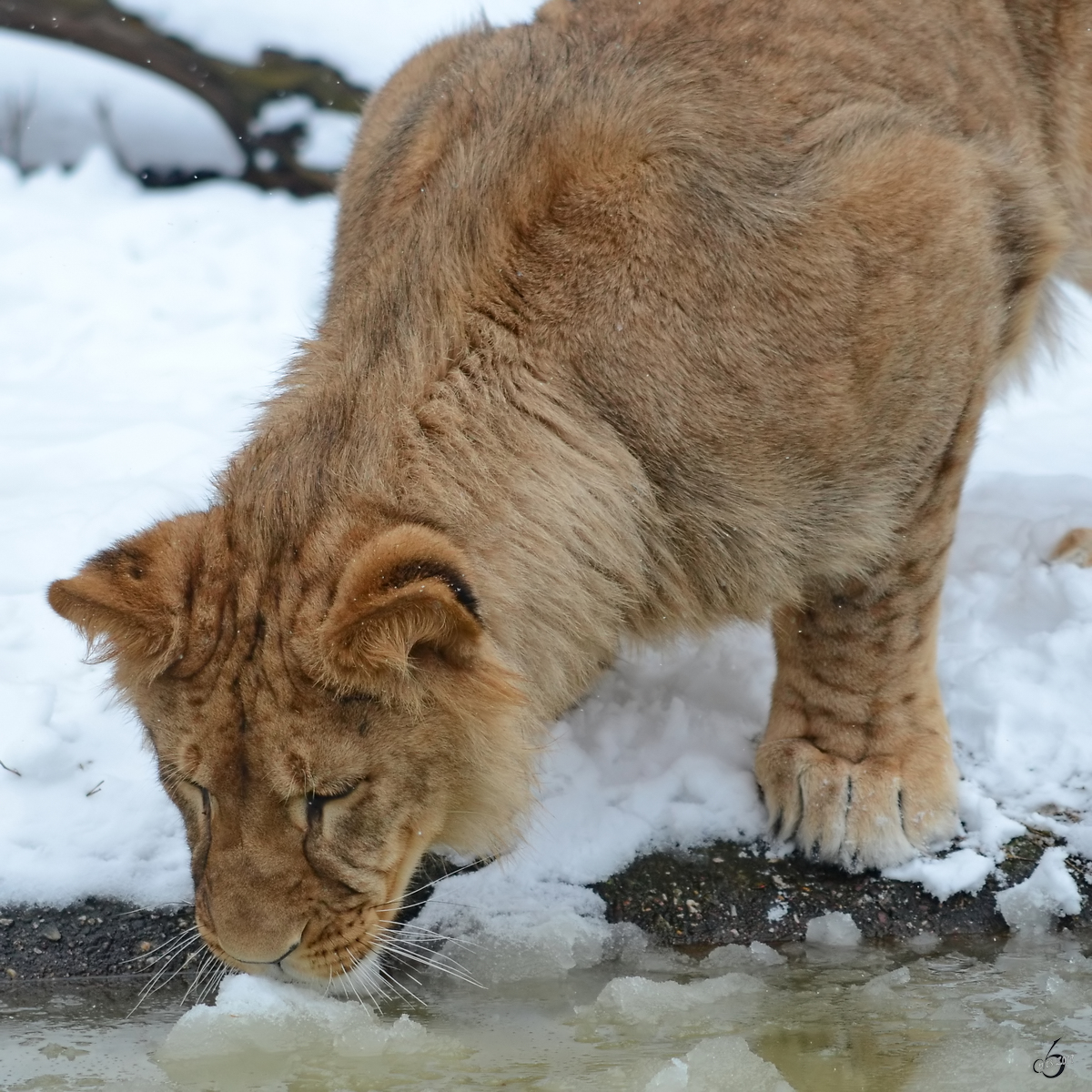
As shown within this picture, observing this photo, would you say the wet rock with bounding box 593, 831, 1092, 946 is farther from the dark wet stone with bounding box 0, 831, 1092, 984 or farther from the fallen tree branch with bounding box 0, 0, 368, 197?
the fallen tree branch with bounding box 0, 0, 368, 197

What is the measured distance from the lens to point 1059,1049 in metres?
2.82

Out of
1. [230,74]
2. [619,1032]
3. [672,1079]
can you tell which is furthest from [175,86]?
[672,1079]

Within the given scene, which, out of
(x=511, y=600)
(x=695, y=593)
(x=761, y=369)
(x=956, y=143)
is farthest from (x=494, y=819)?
(x=956, y=143)

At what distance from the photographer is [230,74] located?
8.56 metres

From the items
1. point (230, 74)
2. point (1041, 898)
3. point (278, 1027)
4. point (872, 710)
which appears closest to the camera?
point (278, 1027)

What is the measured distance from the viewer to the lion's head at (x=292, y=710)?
2.69m

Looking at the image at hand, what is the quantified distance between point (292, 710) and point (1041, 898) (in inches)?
74.0

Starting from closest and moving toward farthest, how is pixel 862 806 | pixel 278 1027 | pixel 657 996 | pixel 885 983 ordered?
1. pixel 278 1027
2. pixel 657 996
3. pixel 885 983
4. pixel 862 806

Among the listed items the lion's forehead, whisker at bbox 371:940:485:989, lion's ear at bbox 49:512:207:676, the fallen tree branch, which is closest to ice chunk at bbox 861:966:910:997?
whisker at bbox 371:940:485:989

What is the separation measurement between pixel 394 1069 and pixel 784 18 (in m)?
2.78

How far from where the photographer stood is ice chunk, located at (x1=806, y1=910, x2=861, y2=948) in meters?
3.46

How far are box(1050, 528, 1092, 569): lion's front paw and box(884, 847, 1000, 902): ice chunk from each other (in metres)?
1.29

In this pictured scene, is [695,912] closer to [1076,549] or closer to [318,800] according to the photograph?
[318,800]

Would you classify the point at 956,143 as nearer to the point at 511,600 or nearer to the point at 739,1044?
the point at 511,600
